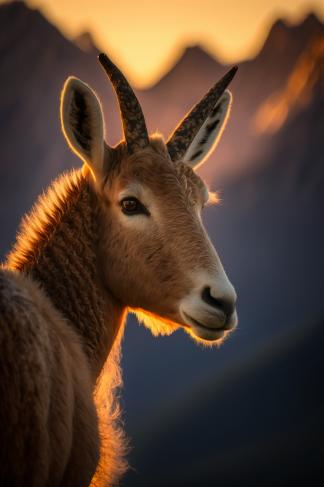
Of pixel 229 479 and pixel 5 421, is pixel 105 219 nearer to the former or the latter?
pixel 5 421

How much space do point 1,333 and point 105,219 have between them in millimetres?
2215

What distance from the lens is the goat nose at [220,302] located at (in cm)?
568

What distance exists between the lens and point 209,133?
7922 mm

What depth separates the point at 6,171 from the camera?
172m

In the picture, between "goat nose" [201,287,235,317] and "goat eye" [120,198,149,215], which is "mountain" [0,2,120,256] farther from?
"goat nose" [201,287,235,317]

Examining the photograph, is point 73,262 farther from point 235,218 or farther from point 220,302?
point 235,218

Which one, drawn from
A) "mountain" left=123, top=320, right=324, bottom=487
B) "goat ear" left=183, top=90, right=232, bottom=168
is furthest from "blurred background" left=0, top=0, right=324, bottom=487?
"goat ear" left=183, top=90, right=232, bottom=168

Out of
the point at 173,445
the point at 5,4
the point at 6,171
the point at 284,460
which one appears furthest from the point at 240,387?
the point at 5,4

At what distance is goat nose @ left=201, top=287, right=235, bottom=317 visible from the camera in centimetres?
568

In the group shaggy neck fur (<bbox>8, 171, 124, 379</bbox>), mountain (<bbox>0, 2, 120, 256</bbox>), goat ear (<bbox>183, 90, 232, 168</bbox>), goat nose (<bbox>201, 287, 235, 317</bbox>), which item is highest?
goat ear (<bbox>183, 90, 232, 168</bbox>)

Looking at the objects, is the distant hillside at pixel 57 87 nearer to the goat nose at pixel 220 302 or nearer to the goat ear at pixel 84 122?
the goat ear at pixel 84 122

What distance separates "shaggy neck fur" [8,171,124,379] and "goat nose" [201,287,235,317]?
3.86 feet

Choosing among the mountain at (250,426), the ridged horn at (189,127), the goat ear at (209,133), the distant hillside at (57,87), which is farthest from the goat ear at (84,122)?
the distant hillside at (57,87)

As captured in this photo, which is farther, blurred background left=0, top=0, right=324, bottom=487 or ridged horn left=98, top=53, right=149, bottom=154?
blurred background left=0, top=0, right=324, bottom=487
